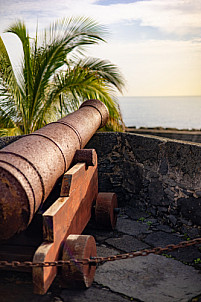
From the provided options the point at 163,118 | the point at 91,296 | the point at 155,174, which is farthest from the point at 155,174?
the point at 163,118

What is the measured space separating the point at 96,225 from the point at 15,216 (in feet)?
6.06

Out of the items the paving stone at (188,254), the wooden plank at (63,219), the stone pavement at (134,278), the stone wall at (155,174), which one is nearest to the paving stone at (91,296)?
the stone pavement at (134,278)

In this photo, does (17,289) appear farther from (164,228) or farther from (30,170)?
(164,228)

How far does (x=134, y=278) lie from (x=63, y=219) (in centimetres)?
87

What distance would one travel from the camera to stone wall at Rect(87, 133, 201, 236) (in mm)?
3834

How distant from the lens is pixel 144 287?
282 cm

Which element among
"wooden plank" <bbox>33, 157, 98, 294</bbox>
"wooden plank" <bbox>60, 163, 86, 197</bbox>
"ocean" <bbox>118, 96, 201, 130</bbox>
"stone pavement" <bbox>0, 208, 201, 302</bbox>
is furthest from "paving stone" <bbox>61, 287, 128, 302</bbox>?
"ocean" <bbox>118, 96, 201, 130</bbox>

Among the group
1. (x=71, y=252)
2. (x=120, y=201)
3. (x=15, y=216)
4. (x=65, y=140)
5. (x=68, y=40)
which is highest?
(x=68, y=40)

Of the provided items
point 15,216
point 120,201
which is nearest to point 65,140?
point 15,216

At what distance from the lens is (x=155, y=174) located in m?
4.48

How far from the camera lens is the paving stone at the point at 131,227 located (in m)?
4.09

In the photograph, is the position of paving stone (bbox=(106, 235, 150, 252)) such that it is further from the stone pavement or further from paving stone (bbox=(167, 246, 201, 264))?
paving stone (bbox=(167, 246, 201, 264))

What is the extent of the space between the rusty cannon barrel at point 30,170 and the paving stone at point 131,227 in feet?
4.29

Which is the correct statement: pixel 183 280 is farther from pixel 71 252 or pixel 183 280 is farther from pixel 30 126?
pixel 30 126
